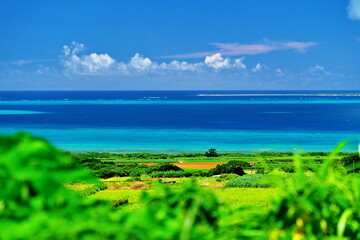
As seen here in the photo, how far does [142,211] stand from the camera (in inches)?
43.7

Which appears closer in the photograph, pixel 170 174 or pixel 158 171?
pixel 170 174

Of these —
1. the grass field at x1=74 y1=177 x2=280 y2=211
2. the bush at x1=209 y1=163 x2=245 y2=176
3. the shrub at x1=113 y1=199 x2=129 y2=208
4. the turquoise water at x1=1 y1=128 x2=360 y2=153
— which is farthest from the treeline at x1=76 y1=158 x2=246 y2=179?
the turquoise water at x1=1 y1=128 x2=360 y2=153

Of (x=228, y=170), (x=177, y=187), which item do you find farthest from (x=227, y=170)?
(x=177, y=187)

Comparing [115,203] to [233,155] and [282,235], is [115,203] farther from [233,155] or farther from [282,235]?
[233,155]

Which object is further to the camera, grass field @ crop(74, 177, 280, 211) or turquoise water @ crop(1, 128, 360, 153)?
turquoise water @ crop(1, 128, 360, 153)

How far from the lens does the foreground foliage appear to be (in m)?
0.90

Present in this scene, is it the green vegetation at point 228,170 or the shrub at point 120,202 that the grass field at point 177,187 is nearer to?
the shrub at point 120,202

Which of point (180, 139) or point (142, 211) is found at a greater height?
point (142, 211)

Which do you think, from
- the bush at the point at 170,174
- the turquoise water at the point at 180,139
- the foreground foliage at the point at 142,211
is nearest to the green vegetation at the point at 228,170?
the bush at the point at 170,174

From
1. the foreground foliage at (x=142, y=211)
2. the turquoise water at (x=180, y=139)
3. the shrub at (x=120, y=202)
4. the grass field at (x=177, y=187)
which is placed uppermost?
the foreground foliage at (x=142, y=211)

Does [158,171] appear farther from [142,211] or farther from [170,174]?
[142,211]

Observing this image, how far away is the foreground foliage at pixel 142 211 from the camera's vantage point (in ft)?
2.94

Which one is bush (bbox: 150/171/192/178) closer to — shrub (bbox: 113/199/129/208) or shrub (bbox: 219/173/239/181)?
shrub (bbox: 219/173/239/181)

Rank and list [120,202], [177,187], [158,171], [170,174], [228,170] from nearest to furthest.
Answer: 1. [120,202]
2. [177,187]
3. [170,174]
4. [228,170]
5. [158,171]
